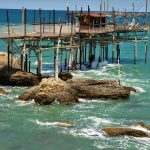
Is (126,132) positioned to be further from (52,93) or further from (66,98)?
(52,93)

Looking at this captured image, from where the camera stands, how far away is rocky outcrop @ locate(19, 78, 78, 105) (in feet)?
128

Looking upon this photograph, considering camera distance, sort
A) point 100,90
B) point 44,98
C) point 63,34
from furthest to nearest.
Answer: point 63,34 < point 100,90 < point 44,98

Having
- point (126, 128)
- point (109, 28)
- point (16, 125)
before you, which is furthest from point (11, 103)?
point (109, 28)

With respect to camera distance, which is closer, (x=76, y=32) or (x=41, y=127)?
(x=41, y=127)

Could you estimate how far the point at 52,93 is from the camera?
39.5 meters

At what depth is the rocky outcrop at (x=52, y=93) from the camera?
39.1 metres

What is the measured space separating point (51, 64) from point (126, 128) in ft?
118

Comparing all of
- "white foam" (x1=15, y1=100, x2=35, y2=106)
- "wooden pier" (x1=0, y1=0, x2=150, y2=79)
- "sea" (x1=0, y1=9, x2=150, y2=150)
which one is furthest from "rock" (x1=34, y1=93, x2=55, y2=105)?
"wooden pier" (x1=0, y1=0, x2=150, y2=79)

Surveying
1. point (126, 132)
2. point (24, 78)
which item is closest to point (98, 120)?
point (126, 132)

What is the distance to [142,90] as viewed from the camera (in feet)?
154

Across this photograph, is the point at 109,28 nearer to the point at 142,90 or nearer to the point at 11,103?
the point at 142,90

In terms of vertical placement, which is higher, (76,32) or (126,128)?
(76,32)

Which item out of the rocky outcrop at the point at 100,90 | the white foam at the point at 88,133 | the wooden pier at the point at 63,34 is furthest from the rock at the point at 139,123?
the wooden pier at the point at 63,34

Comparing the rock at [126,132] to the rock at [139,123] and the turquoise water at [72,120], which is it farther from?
the rock at [139,123]
